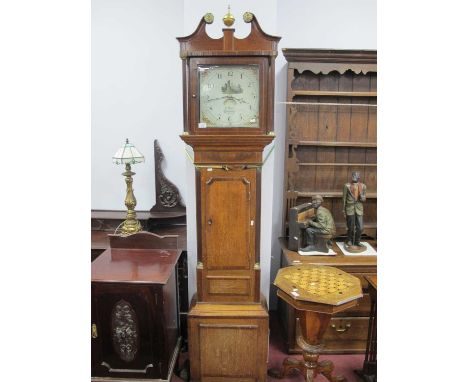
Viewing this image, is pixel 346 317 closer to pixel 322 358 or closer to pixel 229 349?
pixel 322 358

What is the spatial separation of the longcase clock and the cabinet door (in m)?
0.21

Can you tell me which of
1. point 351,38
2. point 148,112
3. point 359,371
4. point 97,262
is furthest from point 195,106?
point 359,371

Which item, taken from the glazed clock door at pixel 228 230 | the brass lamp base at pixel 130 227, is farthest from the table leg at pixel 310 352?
the brass lamp base at pixel 130 227

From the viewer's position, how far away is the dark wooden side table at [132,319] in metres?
1.76

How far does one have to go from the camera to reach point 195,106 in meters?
1.68

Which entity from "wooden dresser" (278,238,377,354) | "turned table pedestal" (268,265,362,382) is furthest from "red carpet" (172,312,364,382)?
"turned table pedestal" (268,265,362,382)

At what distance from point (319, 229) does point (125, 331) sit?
1353 millimetres

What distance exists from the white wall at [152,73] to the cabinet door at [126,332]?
3.29ft

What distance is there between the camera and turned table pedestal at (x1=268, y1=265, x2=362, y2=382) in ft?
5.38

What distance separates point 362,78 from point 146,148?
1.79 m

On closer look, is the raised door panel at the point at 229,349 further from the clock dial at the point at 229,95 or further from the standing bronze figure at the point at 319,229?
the clock dial at the point at 229,95

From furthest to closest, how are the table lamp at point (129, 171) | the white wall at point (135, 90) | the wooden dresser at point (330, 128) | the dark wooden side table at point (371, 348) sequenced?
the white wall at point (135, 90), the wooden dresser at point (330, 128), the table lamp at point (129, 171), the dark wooden side table at point (371, 348)

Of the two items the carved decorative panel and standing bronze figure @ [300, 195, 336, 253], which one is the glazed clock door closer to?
the carved decorative panel

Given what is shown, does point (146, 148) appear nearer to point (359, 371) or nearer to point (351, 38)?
point (351, 38)
